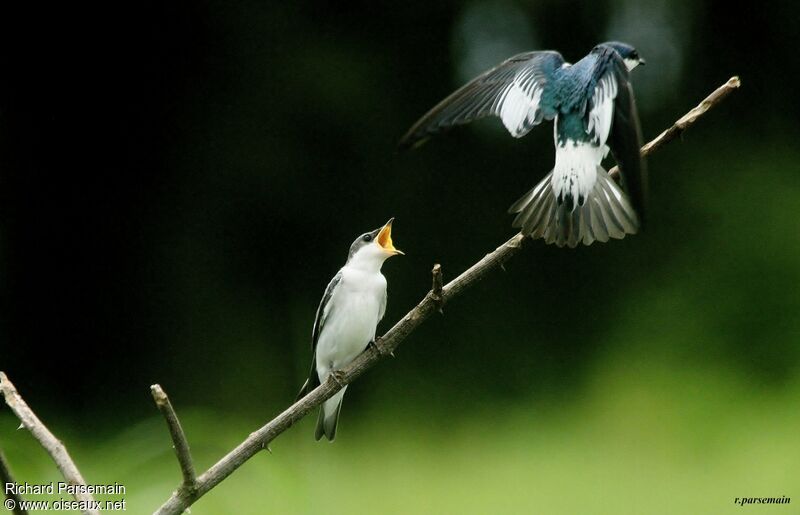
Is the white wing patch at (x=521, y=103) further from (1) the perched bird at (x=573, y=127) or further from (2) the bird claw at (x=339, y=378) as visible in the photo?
(2) the bird claw at (x=339, y=378)

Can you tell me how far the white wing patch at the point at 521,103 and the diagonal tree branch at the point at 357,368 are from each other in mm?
195

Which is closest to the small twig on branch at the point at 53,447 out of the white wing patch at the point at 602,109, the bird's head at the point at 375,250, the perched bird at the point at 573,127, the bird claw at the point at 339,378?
the bird claw at the point at 339,378

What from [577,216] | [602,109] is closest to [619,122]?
[602,109]

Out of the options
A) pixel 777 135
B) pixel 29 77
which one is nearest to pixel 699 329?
pixel 777 135

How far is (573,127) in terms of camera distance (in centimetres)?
130

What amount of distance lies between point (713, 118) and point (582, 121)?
5.26 ft

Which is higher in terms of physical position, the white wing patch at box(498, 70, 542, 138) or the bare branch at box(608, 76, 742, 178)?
the white wing patch at box(498, 70, 542, 138)

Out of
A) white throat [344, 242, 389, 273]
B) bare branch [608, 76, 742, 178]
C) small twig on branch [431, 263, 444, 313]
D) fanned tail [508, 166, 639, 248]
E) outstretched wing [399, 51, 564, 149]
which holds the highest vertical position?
outstretched wing [399, 51, 564, 149]

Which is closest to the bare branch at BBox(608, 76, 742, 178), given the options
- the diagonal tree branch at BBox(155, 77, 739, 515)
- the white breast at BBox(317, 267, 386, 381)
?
the diagonal tree branch at BBox(155, 77, 739, 515)

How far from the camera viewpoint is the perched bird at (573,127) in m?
1.20

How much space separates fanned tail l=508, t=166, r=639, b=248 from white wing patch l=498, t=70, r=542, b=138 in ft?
0.37

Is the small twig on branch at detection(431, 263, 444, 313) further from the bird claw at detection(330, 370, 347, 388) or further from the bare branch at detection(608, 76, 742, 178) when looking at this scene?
the bare branch at detection(608, 76, 742, 178)

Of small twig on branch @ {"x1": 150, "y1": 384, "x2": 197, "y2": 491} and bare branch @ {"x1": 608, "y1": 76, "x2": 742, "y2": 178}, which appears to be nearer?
small twig on branch @ {"x1": 150, "y1": 384, "x2": 197, "y2": 491}

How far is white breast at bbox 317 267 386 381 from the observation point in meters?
1.62
